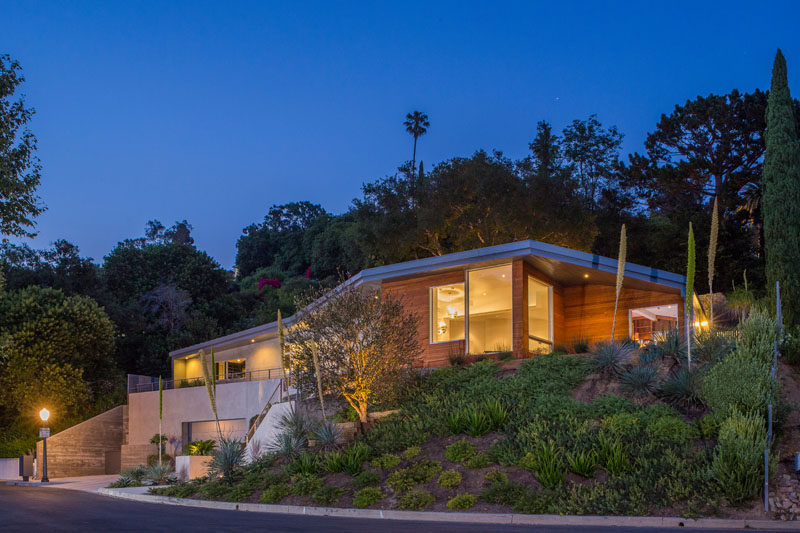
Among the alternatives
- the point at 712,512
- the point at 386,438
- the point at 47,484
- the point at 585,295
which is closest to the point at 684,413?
the point at 712,512

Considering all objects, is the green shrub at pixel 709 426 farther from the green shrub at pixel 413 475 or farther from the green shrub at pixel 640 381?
the green shrub at pixel 413 475

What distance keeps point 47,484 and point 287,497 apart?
617 inches

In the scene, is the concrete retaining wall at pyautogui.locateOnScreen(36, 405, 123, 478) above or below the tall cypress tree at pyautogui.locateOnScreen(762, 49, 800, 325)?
below

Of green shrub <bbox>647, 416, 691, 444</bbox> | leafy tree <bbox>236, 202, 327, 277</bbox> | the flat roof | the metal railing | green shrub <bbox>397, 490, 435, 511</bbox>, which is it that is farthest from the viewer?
leafy tree <bbox>236, 202, 327, 277</bbox>

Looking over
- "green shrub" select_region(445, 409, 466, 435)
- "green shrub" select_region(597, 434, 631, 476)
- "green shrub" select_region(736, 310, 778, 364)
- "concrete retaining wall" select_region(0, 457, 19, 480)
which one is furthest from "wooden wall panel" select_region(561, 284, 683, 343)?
"concrete retaining wall" select_region(0, 457, 19, 480)

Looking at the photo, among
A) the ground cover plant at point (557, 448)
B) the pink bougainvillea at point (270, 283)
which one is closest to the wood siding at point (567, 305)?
the ground cover plant at point (557, 448)

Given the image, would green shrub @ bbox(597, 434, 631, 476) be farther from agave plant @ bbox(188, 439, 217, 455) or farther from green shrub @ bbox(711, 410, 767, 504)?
agave plant @ bbox(188, 439, 217, 455)

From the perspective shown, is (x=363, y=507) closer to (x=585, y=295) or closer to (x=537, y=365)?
(x=537, y=365)

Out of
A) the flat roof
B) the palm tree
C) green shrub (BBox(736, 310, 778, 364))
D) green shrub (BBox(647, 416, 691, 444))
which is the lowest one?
green shrub (BBox(647, 416, 691, 444))

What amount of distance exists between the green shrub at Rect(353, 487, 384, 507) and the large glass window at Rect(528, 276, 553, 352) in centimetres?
886

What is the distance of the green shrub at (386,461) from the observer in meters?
14.9

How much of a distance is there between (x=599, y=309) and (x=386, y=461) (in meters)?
10.9

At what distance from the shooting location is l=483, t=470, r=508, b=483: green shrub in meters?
12.9

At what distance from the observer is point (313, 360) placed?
59.9 ft
